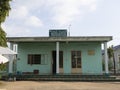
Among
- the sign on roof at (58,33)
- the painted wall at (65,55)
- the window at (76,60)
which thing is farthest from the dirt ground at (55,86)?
the sign on roof at (58,33)

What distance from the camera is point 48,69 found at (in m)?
24.6

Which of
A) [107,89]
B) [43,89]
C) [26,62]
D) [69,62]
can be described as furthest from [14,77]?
[107,89]

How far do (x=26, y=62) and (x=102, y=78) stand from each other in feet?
26.0

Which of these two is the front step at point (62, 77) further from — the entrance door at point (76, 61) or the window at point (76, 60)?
the window at point (76, 60)

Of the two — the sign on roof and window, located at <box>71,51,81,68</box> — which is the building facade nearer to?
window, located at <box>71,51,81,68</box>

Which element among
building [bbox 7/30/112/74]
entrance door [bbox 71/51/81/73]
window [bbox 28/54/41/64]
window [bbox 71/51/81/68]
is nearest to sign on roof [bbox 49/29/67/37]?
building [bbox 7/30/112/74]

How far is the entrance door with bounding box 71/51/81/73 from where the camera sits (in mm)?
24188

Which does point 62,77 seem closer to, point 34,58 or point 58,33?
point 34,58

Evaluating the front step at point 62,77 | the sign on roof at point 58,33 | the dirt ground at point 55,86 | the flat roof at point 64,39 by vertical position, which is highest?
the sign on roof at point 58,33

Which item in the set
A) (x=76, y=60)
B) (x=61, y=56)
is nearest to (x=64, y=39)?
(x=61, y=56)

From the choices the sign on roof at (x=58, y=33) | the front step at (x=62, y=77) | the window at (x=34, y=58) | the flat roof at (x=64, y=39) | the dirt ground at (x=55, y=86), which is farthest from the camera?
the window at (x=34, y=58)

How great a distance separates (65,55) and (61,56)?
Answer: 0.45m

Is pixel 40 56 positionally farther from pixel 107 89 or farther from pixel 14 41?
pixel 107 89

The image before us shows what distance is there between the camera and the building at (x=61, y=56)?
24172 millimetres
